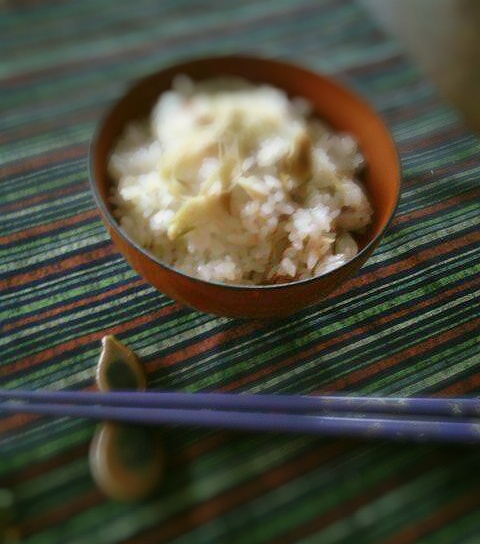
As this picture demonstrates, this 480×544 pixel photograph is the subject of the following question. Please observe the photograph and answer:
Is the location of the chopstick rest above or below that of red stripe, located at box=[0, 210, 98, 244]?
below

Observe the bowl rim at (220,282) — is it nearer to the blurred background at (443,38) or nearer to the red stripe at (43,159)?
the red stripe at (43,159)

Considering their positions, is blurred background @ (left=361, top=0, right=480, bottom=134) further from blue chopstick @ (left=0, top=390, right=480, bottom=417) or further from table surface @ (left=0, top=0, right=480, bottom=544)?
blue chopstick @ (left=0, top=390, right=480, bottom=417)

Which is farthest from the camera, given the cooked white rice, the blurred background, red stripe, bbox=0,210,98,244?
the blurred background

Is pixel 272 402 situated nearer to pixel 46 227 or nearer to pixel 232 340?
pixel 232 340

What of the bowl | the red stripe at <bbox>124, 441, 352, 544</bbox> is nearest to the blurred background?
the bowl

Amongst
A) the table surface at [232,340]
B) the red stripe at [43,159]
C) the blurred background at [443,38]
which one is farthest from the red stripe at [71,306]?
the blurred background at [443,38]

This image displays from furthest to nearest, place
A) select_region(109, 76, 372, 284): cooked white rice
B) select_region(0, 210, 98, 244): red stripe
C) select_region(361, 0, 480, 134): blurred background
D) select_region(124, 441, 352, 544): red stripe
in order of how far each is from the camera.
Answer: select_region(361, 0, 480, 134): blurred background < select_region(0, 210, 98, 244): red stripe < select_region(109, 76, 372, 284): cooked white rice < select_region(124, 441, 352, 544): red stripe

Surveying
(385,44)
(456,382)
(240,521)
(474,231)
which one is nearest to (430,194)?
A: (474,231)

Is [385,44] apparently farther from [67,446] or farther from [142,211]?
[67,446]
